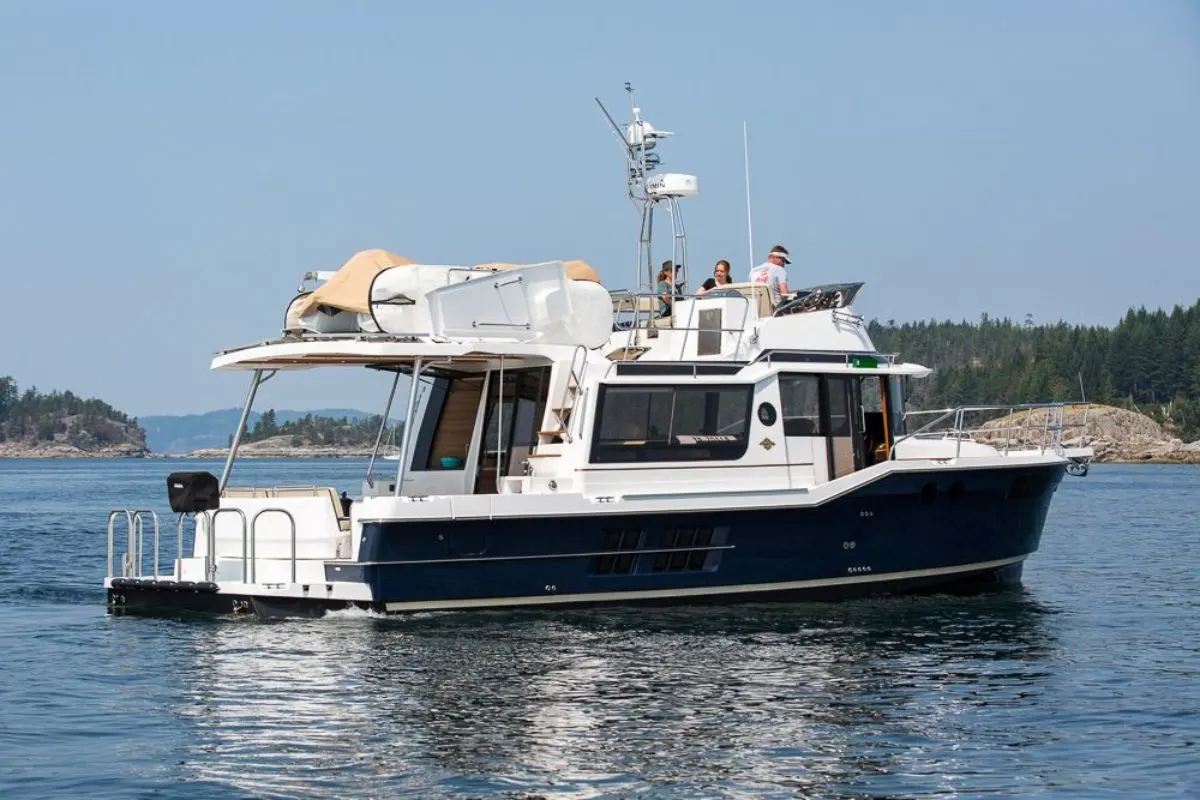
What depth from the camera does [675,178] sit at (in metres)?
18.9

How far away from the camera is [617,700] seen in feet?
41.8

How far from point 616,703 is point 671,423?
15.5 feet

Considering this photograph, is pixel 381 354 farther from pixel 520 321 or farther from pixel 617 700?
pixel 617 700

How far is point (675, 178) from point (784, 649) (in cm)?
618

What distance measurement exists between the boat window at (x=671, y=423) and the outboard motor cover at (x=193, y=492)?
3759 mm

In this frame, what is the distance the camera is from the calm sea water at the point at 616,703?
34.7 ft

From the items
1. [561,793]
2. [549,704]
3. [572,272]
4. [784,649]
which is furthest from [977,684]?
[572,272]

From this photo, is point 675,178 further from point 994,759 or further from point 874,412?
point 994,759

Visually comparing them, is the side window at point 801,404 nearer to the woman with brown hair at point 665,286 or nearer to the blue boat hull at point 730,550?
the blue boat hull at point 730,550

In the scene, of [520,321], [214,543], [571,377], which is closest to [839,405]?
[571,377]

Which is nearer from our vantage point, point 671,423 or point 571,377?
point 671,423

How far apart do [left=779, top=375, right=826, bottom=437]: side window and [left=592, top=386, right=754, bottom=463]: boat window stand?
472mm

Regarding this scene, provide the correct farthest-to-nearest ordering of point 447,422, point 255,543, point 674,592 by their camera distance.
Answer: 1. point 447,422
2. point 674,592
3. point 255,543

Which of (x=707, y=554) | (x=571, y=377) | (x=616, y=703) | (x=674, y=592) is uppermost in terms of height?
(x=571, y=377)
